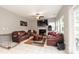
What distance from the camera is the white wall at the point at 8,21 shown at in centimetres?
674

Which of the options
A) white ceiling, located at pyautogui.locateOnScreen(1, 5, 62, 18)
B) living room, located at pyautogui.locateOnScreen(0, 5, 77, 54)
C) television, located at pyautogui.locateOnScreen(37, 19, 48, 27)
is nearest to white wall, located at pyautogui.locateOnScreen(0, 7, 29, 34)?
living room, located at pyautogui.locateOnScreen(0, 5, 77, 54)

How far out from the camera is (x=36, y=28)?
33.5ft

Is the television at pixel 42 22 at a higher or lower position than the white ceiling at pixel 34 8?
lower

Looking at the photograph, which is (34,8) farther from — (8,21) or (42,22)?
(42,22)

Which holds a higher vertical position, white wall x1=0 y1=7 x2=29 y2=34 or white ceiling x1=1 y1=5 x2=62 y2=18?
white ceiling x1=1 y1=5 x2=62 y2=18

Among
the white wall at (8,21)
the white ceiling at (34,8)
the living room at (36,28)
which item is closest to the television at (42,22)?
the living room at (36,28)

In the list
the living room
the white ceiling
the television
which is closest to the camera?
the living room

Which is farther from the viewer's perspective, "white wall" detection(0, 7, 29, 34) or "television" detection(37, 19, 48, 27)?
"television" detection(37, 19, 48, 27)

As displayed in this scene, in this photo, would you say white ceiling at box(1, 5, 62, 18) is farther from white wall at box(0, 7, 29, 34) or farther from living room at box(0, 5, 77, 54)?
white wall at box(0, 7, 29, 34)

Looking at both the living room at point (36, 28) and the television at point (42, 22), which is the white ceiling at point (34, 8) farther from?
the television at point (42, 22)

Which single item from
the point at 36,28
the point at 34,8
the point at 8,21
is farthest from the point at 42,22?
the point at 34,8

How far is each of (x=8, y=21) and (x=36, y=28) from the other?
11.1ft

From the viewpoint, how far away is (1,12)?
6637 mm

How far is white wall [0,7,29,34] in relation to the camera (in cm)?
674
